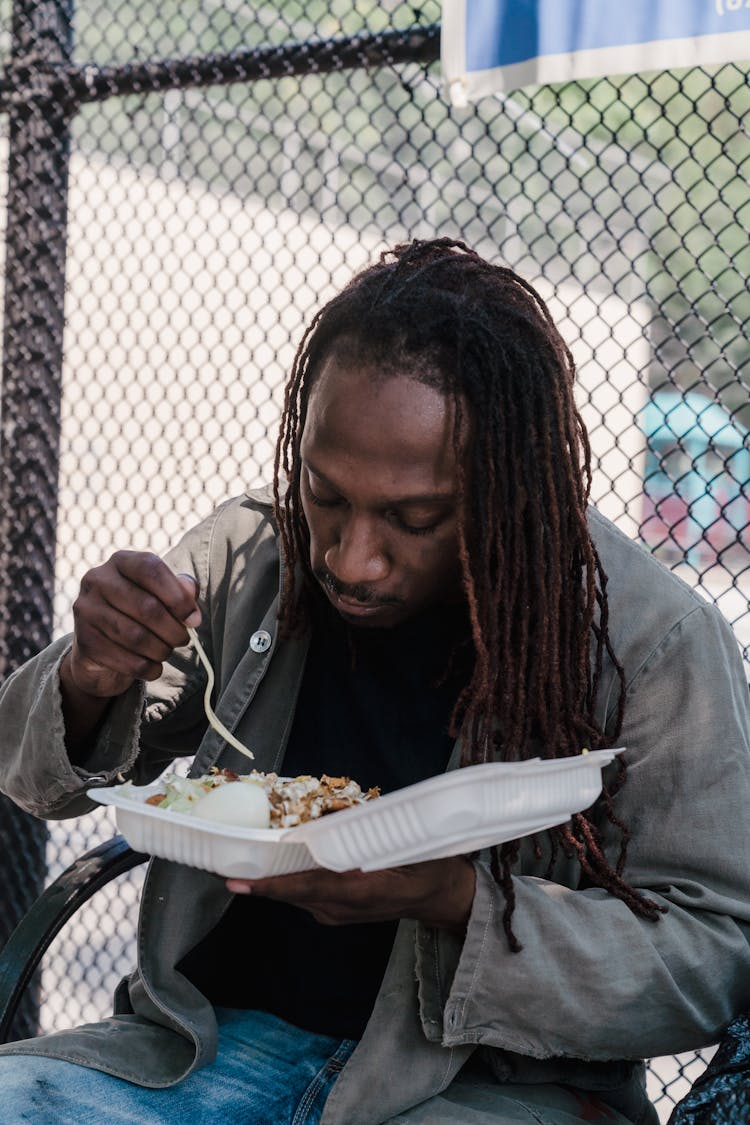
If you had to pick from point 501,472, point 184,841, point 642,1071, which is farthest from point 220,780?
point 642,1071

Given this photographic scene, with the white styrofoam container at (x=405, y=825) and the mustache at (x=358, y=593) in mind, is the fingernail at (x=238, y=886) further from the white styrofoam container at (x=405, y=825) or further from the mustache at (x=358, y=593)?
the mustache at (x=358, y=593)

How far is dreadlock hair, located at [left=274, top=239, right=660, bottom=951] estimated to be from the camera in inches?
60.6

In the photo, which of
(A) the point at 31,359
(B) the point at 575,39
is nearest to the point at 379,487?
(B) the point at 575,39

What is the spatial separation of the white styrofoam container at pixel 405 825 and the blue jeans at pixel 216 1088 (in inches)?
17.8

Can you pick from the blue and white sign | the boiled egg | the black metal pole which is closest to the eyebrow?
the boiled egg

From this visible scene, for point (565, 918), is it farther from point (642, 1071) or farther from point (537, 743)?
point (642, 1071)

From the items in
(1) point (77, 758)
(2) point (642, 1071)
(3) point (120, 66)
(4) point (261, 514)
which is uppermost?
(3) point (120, 66)

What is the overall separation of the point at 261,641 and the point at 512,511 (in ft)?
1.47

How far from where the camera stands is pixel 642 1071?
1.69 m

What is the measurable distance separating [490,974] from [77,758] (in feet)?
2.21

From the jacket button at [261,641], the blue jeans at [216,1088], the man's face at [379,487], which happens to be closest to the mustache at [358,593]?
the man's face at [379,487]

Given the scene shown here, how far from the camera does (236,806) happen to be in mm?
1344

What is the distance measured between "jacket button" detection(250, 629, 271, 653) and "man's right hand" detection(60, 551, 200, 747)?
0.21 metres

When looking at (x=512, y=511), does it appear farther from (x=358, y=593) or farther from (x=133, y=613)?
(x=133, y=613)
